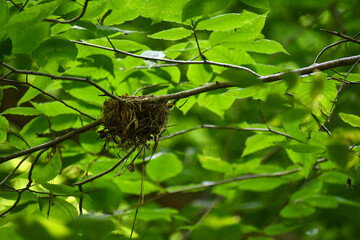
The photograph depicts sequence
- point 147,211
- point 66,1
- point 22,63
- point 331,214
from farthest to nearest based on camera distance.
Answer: point 331,214 < point 147,211 < point 22,63 < point 66,1

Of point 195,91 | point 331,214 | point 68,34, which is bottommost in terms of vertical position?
point 331,214

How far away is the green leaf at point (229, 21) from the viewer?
1.65 m

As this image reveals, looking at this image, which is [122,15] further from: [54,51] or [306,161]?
[306,161]

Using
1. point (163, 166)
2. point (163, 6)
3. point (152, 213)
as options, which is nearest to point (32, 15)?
point (163, 6)

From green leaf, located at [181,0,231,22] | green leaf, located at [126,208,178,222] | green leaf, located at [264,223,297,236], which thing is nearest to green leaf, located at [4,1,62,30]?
green leaf, located at [181,0,231,22]

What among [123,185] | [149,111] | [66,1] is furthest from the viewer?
[123,185]

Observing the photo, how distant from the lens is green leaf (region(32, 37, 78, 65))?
5.20 ft

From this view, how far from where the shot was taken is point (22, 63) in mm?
2004

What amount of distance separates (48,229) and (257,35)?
155cm

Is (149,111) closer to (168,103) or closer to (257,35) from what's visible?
(168,103)

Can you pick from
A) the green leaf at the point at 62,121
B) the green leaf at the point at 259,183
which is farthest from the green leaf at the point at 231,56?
the green leaf at the point at 259,183

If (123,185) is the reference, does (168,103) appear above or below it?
above

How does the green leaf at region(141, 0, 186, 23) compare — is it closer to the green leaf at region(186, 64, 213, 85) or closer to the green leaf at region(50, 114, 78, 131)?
the green leaf at region(186, 64, 213, 85)

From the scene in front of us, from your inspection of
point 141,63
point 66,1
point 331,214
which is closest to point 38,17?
point 66,1
